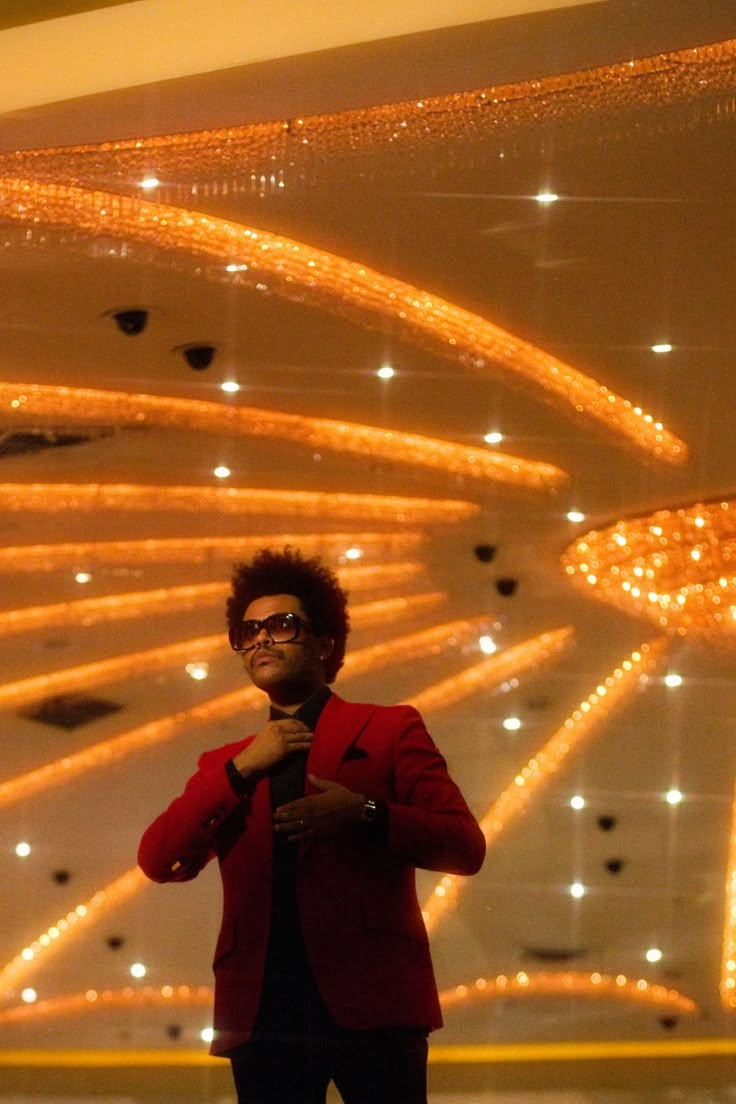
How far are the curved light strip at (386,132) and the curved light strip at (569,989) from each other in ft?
4.34

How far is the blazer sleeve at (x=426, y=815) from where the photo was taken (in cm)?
159

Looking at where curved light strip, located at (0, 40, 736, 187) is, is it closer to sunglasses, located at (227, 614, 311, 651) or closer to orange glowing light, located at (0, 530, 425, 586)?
orange glowing light, located at (0, 530, 425, 586)

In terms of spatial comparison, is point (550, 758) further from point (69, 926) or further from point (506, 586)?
point (69, 926)

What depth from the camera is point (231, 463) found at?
7.24ft

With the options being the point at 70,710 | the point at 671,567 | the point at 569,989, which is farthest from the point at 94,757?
the point at 671,567

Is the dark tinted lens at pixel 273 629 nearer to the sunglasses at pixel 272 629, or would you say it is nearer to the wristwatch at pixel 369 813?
the sunglasses at pixel 272 629

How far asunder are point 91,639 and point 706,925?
3.68 feet

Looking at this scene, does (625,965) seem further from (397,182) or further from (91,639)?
(397,182)

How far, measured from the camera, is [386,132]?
212 cm

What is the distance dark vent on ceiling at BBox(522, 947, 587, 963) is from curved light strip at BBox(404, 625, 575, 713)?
0.42 m

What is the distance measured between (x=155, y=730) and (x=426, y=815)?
2.40 ft

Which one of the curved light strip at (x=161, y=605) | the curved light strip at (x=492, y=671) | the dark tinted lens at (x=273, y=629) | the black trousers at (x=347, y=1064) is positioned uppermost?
the curved light strip at (x=161, y=605)

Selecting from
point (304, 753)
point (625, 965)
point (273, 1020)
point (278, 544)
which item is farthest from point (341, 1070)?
point (278, 544)

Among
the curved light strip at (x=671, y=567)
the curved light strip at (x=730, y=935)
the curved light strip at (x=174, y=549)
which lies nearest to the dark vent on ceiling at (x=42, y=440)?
the curved light strip at (x=174, y=549)
